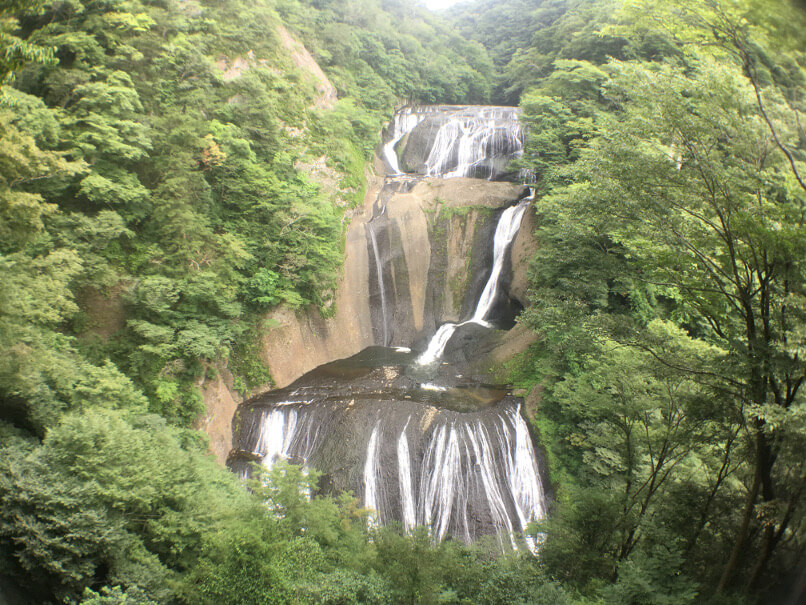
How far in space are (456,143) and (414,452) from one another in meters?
16.1

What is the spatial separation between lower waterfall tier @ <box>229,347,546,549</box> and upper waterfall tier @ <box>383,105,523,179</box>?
40.7 feet

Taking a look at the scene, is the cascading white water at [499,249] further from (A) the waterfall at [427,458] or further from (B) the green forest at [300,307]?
(A) the waterfall at [427,458]

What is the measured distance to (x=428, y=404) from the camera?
11.4 m

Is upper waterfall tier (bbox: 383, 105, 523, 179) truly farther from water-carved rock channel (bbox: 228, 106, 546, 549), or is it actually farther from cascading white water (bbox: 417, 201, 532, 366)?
cascading white water (bbox: 417, 201, 532, 366)

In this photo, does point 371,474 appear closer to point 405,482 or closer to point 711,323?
point 405,482

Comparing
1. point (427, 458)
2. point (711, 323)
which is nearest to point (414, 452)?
point (427, 458)

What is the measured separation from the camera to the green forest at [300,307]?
4.28 meters

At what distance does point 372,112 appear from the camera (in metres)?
20.7

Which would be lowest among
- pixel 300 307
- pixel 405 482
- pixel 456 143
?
pixel 405 482

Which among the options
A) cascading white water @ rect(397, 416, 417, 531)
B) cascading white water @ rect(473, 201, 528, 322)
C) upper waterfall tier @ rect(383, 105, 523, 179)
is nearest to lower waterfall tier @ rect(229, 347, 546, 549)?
cascading white water @ rect(397, 416, 417, 531)

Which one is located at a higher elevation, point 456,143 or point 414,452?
point 456,143

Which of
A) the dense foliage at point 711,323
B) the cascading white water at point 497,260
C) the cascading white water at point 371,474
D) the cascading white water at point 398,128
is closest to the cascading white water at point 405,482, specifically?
the cascading white water at point 371,474

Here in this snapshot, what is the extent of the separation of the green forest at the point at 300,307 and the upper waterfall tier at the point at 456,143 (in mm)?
7480

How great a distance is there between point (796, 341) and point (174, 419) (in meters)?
10.7
